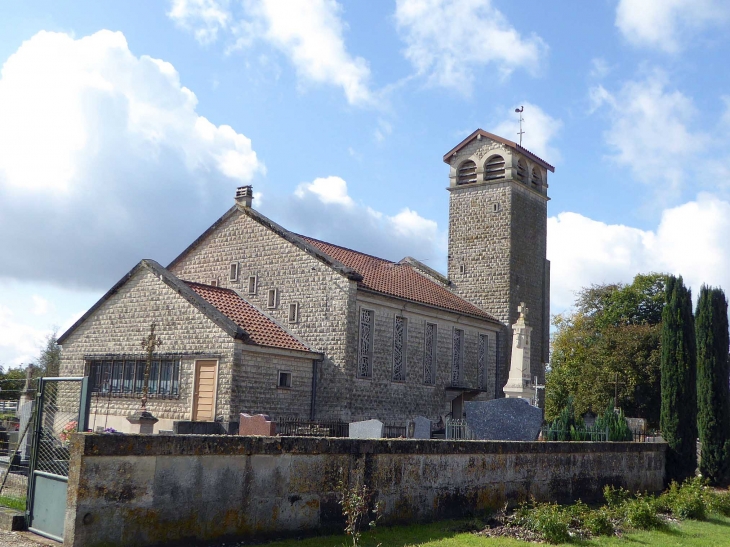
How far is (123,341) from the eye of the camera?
2592 centimetres

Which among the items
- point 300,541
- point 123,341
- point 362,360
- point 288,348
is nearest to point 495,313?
point 362,360

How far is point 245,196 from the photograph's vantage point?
2964 cm

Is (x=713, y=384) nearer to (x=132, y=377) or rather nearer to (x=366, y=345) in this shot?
(x=366, y=345)

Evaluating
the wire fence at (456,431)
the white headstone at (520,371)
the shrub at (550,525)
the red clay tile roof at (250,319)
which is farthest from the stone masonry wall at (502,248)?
the shrub at (550,525)

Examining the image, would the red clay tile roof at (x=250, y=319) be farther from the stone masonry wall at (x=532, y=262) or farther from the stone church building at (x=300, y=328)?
the stone masonry wall at (x=532, y=262)

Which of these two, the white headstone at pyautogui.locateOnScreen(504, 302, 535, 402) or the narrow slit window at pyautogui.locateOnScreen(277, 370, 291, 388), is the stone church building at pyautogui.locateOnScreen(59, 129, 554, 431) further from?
the white headstone at pyautogui.locateOnScreen(504, 302, 535, 402)

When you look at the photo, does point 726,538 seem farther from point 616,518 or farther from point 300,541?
point 300,541

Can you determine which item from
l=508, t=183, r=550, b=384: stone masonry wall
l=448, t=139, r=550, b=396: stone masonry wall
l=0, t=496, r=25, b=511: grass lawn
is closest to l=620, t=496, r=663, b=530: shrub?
l=0, t=496, r=25, b=511: grass lawn

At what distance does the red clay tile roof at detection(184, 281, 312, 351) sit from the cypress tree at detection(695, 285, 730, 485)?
45.4ft

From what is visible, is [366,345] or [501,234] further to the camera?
[501,234]

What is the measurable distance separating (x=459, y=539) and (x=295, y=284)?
1730cm

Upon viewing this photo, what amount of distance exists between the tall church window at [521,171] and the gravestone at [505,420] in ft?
64.9

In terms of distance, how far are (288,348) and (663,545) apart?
14902 millimetres

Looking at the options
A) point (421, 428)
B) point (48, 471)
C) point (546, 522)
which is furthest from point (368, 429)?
point (48, 471)
